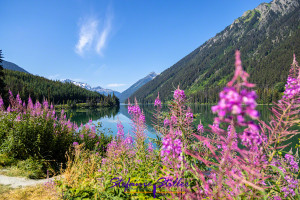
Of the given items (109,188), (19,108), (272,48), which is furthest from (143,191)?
(272,48)

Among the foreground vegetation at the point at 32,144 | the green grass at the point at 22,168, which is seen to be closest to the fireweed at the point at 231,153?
the green grass at the point at 22,168

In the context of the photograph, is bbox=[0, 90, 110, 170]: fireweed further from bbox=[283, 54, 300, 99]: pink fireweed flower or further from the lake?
bbox=[283, 54, 300, 99]: pink fireweed flower

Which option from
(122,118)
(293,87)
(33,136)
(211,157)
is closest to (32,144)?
(33,136)

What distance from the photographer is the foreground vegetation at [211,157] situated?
1201 mm

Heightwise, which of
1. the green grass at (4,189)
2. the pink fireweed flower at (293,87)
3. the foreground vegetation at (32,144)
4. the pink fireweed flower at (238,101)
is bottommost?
the green grass at (4,189)

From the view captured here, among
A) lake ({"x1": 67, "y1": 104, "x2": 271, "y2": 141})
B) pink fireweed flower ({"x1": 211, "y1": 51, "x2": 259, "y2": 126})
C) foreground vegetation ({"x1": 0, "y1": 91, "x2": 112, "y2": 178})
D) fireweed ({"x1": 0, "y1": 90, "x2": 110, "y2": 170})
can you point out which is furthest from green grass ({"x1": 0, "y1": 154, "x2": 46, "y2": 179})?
pink fireweed flower ({"x1": 211, "y1": 51, "x2": 259, "y2": 126})

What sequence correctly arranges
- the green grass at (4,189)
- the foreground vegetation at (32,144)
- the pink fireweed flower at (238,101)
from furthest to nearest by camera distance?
the foreground vegetation at (32,144), the green grass at (4,189), the pink fireweed flower at (238,101)

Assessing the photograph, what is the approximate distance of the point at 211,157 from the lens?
299cm

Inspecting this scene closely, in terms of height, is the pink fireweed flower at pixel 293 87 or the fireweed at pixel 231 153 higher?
the pink fireweed flower at pixel 293 87

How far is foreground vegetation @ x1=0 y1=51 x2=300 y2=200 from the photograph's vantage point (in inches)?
47.3

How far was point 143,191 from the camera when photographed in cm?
327

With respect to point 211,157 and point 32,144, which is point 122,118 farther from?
point 211,157

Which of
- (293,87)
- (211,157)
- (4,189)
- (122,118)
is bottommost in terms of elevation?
(122,118)

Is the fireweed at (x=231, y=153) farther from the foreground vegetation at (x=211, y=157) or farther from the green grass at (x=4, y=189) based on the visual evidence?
the green grass at (x=4, y=189)
